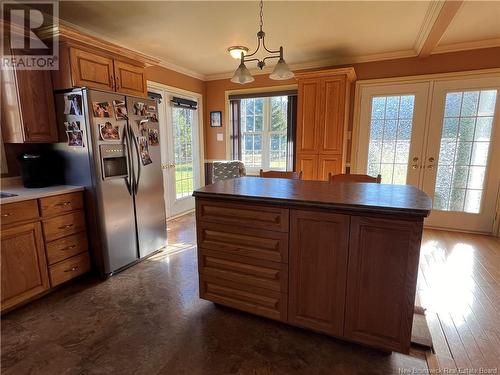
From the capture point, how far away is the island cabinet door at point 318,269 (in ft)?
5.05

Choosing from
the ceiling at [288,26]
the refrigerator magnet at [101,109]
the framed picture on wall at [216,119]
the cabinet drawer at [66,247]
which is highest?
the ceiling at [288,26]

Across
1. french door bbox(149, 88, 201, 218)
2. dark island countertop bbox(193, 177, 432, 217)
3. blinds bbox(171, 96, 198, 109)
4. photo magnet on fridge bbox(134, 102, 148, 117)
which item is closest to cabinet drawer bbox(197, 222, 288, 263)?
dark island countertop bbox(193, 177, 432, 217)

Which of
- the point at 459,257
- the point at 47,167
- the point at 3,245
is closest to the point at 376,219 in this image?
the point at 459,257

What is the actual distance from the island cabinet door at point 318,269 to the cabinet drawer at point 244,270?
0.26ft

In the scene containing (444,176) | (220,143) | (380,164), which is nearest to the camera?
(444,176)

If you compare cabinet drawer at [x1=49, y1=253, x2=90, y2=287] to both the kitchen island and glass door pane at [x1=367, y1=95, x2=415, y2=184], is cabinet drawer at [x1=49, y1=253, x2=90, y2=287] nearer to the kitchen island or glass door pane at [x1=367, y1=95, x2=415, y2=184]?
the kitchen island

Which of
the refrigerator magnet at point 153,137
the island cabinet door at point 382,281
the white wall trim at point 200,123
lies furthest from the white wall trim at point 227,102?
the island cabinet door at point 382,281

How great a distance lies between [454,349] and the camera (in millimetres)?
1636

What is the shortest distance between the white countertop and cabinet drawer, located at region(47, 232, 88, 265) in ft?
1.36

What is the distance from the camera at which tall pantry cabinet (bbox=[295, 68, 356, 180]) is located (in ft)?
11.4

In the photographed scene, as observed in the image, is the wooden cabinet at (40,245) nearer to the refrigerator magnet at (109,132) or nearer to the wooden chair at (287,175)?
the refrigerator magnet at (109,132)

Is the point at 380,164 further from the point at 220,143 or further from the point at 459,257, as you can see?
the point at 220,143

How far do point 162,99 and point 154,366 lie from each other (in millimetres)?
3400

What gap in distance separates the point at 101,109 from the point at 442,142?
408 centimetres
